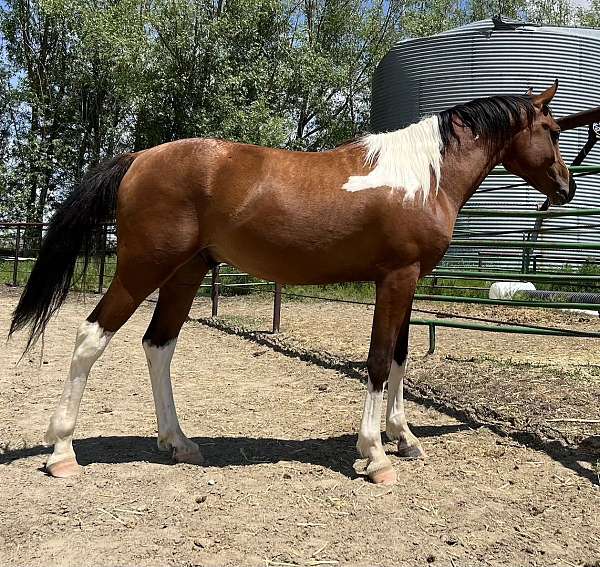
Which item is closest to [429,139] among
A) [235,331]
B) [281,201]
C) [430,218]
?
[430,218]

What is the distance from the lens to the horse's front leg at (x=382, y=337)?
3.11 m

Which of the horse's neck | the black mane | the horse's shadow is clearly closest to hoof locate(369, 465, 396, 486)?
the horse's shadow

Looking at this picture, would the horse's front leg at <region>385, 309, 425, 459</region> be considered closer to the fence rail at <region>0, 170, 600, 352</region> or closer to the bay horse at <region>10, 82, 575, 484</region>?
the bay horse at <region>10, 82, 575, 484</region>

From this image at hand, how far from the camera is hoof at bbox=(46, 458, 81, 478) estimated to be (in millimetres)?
2967

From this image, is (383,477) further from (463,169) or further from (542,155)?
(542,155)

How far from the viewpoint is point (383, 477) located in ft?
9.82

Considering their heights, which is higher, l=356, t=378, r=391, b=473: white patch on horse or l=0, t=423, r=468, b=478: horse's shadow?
l=356, t=378, r=391, b=473: white patch on horse

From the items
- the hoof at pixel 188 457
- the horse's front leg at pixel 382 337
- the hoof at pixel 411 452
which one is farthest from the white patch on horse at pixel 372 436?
the hoof at pixel 188 457

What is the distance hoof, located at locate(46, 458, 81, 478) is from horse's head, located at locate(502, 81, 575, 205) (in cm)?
299

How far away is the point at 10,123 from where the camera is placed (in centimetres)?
2136

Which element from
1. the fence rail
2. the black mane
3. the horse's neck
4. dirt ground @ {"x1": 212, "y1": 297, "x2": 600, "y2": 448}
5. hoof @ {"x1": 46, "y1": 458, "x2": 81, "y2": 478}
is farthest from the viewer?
the fence rail

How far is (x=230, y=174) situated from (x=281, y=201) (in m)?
0.31

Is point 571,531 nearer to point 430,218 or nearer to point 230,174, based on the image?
point 430,218

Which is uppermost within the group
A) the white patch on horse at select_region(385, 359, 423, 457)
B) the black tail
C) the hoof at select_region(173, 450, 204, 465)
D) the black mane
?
the black mane
